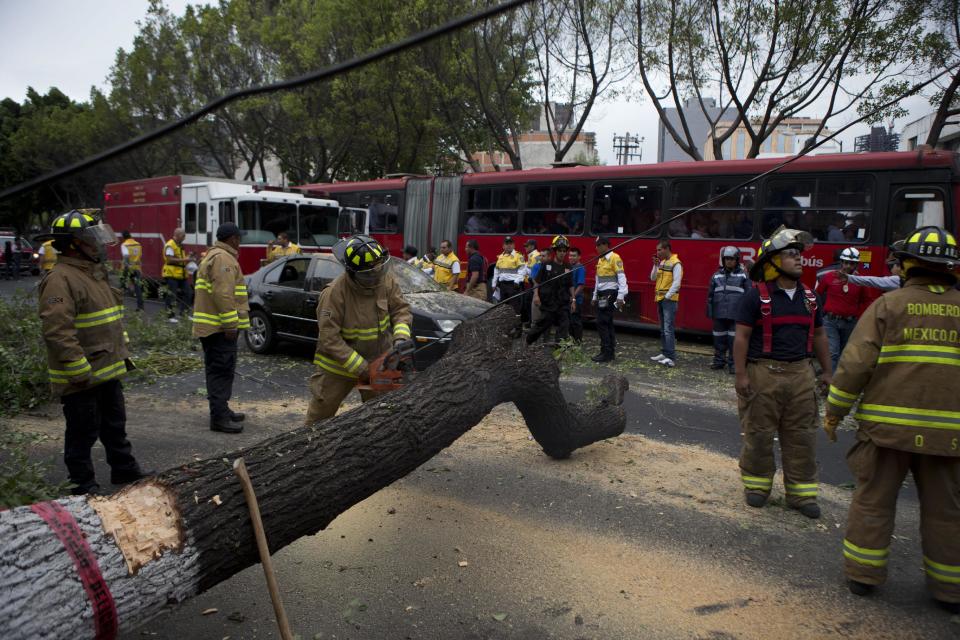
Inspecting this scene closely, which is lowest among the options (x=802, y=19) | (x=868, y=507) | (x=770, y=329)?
(x=868, y=507)

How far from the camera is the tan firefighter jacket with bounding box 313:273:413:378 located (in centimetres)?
438

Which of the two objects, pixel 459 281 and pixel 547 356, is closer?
pixel 547 356

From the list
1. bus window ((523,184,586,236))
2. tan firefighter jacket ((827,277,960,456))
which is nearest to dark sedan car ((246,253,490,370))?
bus window ((523,184,586,236))

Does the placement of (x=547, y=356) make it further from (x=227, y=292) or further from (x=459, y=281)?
(x=459, y=281)

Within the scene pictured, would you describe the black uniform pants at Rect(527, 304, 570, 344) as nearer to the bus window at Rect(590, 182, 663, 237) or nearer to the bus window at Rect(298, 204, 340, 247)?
the bus window at Rect(590, 182, 663, 237)

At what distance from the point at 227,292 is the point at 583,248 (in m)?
7.85

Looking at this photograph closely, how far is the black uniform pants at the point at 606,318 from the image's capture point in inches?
372

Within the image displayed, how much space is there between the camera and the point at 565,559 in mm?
3586

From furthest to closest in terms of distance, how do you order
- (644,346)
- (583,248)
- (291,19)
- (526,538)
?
(291,19) → (583,248) → (644,346) → (526,538)

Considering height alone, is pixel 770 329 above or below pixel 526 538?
above

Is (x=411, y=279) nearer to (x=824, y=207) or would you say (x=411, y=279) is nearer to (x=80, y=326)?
(x=80, y=326)

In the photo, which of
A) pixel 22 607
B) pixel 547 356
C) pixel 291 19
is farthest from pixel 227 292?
pixel 291 19

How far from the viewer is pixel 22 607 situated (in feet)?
6.10

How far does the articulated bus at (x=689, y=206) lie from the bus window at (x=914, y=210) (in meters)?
0.01
